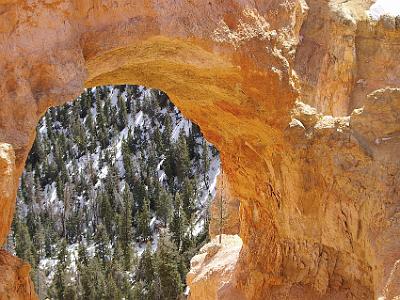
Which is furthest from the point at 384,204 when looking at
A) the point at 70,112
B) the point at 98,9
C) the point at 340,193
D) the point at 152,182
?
the point at 70,112

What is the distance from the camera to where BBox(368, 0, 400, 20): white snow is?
48.6ft

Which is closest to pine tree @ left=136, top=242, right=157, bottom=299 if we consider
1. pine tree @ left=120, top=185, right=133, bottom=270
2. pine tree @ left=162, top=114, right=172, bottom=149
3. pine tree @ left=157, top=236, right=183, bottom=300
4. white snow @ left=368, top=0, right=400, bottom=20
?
pine tree @ left=157, top=236, right=183, bottom=300

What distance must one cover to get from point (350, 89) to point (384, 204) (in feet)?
13.7

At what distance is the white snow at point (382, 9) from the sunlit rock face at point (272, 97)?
191 millimetres

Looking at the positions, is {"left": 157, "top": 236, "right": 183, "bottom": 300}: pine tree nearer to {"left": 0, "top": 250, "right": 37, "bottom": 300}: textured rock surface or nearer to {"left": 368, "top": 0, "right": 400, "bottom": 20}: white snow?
{"left": 368, "top": 0, "right": 400, "bottom": 20}: white snow

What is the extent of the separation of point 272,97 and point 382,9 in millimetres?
5291

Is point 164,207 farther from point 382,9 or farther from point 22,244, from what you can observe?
point 382,9

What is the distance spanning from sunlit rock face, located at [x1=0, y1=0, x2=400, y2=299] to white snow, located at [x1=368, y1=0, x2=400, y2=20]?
0.63ft

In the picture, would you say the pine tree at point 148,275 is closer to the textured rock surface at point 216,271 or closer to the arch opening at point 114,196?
the arch opening at point 114,196

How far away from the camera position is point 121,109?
72.1m

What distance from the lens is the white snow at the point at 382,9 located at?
14.8 metres

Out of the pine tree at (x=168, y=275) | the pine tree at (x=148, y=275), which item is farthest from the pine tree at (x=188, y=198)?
the pine tree at (x=168, y=275)

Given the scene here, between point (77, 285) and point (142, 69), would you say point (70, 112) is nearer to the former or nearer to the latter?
point (77, 285)

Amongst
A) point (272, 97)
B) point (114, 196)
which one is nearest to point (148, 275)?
point (114, 196)
